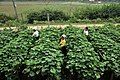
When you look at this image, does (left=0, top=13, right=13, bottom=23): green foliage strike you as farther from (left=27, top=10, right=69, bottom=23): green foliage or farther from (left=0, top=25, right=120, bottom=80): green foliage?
(left=0, top=25, right=120, bottom=80): green foliage

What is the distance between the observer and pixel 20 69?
1433cm

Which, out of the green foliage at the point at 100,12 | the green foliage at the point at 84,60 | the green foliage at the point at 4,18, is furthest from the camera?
the green foliage at the point at 100,12

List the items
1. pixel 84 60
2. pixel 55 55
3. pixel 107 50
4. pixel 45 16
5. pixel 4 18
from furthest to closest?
pixel 45 16 → pixel 4 18 → pixel 107 50 → pixel 55 55 → pixel 84 60

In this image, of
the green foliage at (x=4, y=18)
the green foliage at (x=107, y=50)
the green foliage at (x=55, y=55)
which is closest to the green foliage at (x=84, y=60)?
the green foliage at (x=55, y=55)

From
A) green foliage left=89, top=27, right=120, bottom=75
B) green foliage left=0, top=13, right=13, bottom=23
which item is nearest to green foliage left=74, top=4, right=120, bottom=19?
green foliage left=0, top=13, right=13, bottom=23

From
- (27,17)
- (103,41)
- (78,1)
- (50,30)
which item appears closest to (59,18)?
(27,17)

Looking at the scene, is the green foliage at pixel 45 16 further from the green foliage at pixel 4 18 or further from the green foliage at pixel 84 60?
the green foliage at pixel 84 60

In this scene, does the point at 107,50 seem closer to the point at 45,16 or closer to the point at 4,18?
the point at 45,16

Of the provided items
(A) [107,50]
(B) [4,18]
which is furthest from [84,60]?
(B) [4,18]

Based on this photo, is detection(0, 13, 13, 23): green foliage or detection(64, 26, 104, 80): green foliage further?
detection(0, 13, 13, 23): green foliage

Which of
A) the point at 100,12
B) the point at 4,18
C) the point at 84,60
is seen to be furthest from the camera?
the point at 100,12

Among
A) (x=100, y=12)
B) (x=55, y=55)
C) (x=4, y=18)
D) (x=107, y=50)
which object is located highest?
(x=55, y=55)

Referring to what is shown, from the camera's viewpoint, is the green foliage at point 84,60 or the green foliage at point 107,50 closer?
the green foliage at point 84,60

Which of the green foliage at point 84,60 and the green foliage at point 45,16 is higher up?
the green foliage at point 84,60
